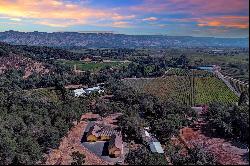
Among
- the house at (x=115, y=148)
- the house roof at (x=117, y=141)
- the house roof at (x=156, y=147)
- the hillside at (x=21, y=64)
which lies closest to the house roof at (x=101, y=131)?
the house roof at (x=117, y=141)

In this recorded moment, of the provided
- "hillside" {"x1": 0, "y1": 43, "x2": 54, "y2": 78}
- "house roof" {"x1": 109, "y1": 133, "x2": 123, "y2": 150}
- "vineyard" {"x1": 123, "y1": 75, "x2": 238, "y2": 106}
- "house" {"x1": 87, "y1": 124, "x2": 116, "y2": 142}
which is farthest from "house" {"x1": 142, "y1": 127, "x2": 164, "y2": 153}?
"hillside" {"x1": 0, "y1": 43, "x2": 54, "y2": 78}

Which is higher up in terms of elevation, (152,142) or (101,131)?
(101,131)

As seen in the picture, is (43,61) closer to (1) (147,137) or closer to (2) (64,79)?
(2) (64,79)

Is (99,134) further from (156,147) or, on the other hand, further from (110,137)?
(156,147)

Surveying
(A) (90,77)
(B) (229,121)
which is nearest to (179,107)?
(B) (229,121)

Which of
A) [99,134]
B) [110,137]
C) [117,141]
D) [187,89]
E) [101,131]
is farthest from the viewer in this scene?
[187,89]

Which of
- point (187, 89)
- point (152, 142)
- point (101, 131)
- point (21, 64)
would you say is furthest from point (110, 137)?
point (21, 64)

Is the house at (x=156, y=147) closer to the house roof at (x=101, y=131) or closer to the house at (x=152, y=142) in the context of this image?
the house at (x=152, y=142)

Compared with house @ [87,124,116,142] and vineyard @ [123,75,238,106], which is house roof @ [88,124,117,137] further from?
vineyard @ [123,75,238,106]
